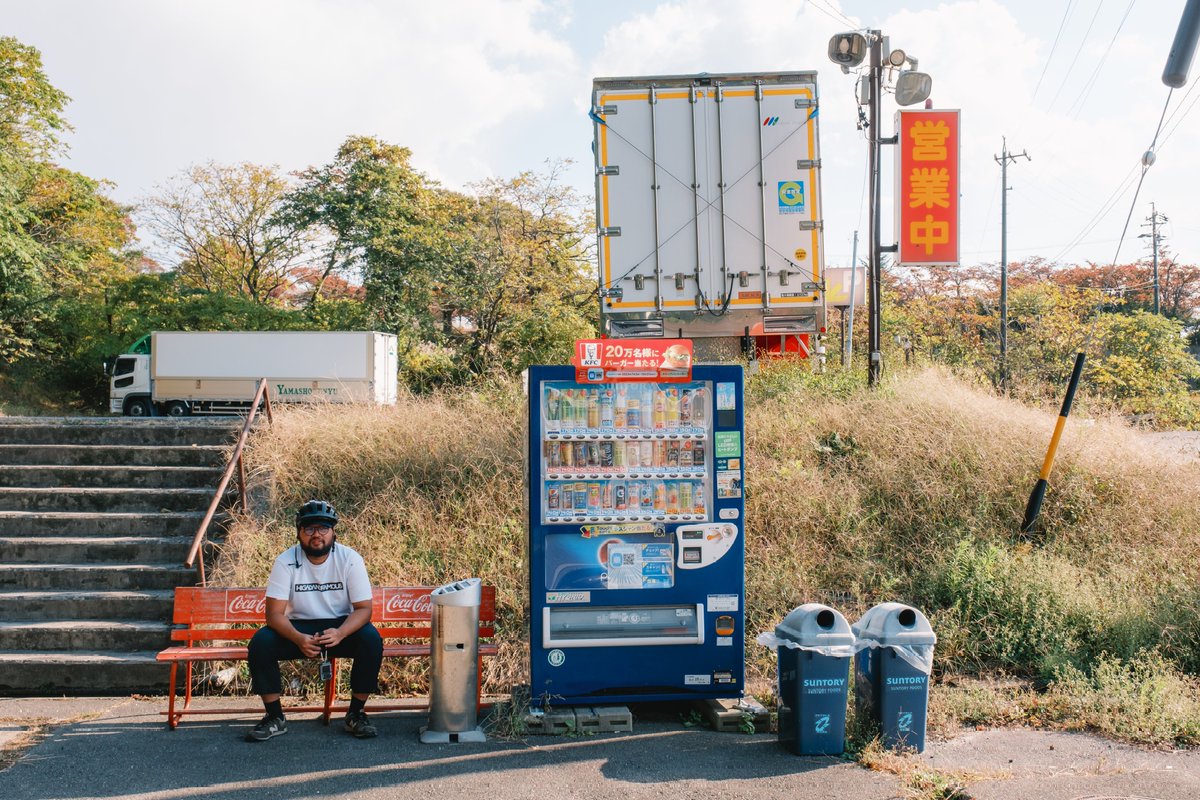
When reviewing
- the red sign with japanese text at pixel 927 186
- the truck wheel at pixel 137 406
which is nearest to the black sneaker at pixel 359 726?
the red sign with japanese text at pixel 927 186

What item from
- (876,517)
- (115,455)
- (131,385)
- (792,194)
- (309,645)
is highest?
(792,194)

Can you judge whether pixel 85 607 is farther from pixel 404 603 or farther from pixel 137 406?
pixel 137 406

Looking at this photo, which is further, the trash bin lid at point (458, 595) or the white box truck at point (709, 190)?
the white box truck at point (709, 190)

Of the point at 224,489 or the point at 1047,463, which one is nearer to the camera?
the point at 224,489

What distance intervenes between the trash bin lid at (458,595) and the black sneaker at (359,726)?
853mm

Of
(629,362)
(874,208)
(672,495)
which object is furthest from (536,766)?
(874,208)

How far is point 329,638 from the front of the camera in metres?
5.67

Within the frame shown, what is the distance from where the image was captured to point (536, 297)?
70.0 ft

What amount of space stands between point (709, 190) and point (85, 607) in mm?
7408

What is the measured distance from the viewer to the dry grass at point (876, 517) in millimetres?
7164

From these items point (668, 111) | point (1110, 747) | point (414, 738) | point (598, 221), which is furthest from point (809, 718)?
point (668, 111)

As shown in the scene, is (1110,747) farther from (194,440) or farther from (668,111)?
(194,440)

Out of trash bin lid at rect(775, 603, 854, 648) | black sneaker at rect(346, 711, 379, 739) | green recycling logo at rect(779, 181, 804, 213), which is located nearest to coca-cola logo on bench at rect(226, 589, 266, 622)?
black sneaker at rect(346, 711, 379, 739)

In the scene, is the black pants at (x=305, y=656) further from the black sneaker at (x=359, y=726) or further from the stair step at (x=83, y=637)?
the stair step at (x=83, y=637)
